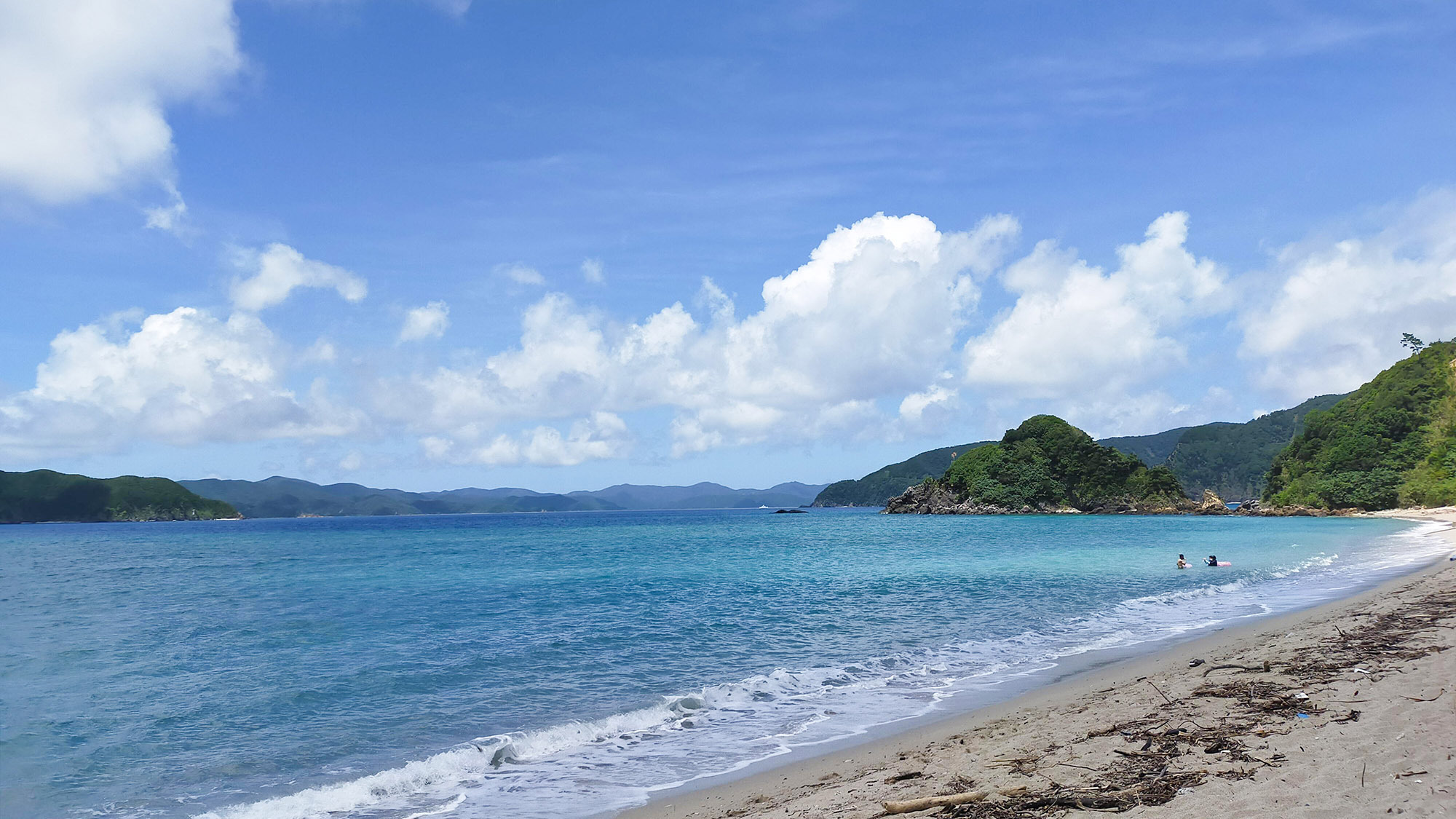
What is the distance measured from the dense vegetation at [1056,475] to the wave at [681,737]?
159 metres

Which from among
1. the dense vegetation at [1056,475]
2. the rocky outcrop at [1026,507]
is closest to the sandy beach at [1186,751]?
the rocky outcrop at [1026,507]

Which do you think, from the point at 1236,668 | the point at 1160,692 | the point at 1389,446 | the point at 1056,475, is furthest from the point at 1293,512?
the point at 1160,692

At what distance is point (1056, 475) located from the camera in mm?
172500

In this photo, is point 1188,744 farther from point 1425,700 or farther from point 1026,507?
point 1026,507

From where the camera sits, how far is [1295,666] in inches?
468

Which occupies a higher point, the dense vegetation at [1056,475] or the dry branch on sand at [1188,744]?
the dense vegetation at [1056,475]

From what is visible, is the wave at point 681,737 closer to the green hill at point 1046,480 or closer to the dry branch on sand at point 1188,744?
the dry branch on sand at point 1188,744

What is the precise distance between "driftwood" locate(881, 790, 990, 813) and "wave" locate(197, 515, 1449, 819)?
3.72 metres

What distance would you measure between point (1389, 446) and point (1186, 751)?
134 m

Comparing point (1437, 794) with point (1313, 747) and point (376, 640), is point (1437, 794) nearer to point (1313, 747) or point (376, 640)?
point (1313, 747)

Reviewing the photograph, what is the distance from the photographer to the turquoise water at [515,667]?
10.5m

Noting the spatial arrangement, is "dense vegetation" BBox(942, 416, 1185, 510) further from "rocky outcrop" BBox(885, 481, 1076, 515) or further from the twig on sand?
the twig on sand

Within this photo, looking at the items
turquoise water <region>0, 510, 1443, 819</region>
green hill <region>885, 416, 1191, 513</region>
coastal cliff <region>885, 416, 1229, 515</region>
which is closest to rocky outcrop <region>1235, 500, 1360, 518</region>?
coastal cliff <region>885, 416, 1229, 515</region>

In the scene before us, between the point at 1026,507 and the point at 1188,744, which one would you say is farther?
the point at 1026,507
